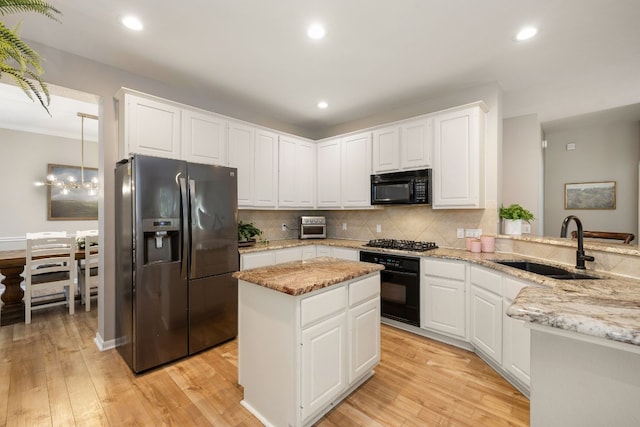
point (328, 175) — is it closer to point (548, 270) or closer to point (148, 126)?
point (148, 126)

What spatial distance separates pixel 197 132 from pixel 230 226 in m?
1.12

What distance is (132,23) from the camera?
212 cm

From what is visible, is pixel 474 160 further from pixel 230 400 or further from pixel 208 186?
pixel 230 400

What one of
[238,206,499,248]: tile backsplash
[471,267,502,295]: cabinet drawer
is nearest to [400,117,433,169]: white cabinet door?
[238,206,499,248]: tile backsplash

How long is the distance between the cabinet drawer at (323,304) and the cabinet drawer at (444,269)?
1.40 m

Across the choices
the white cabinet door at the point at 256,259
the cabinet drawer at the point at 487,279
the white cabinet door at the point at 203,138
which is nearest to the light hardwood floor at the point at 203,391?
the cabinet drawer at the point at 487,279

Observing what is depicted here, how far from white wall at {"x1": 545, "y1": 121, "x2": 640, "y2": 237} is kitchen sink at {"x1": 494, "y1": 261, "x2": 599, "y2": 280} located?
3.41 m

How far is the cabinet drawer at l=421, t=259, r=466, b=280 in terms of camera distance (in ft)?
8.98

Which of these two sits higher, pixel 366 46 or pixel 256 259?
pixel 366 46

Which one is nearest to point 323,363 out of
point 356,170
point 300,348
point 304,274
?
point 300,348

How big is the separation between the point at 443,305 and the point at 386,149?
1.98 m

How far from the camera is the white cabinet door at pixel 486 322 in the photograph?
7.50 ft

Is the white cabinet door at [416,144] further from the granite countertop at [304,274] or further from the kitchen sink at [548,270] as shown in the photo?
the granite countertop at [304,274]

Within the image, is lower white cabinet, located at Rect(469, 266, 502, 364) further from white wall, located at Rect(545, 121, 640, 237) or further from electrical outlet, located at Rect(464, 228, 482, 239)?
white wall, located at Rect(545, 121, 640, 237)
